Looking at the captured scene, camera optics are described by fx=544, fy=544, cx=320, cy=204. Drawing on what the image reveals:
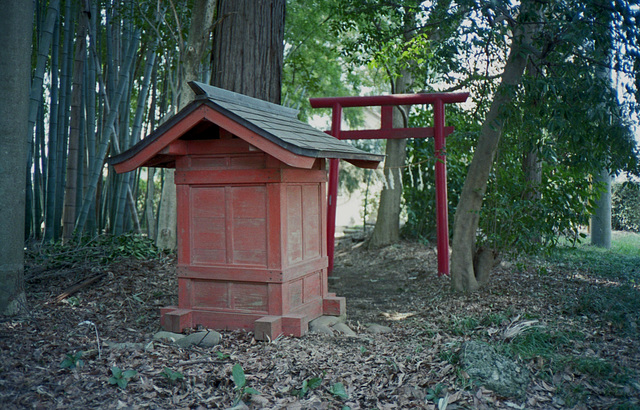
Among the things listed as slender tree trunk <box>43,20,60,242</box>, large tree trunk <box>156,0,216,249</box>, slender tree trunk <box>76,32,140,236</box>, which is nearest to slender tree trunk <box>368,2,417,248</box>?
large tree trunk <box>156,0,216,249</box>

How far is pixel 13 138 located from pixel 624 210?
526 inches

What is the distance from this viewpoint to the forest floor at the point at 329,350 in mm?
3387

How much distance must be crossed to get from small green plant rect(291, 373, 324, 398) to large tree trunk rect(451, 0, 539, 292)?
3.16 meters

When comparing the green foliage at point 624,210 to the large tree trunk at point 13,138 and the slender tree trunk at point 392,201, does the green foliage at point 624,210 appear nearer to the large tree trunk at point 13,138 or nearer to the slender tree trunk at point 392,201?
the slender tree trunk at point 392,201

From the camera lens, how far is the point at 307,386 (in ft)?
11.6

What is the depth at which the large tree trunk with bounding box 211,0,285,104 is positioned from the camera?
5.98 metres

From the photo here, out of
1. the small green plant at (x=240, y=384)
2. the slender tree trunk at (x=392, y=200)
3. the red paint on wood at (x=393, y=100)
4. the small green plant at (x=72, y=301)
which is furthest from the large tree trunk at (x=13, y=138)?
the slender tree trunk at (x=392, y=200)

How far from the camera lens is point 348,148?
530cm

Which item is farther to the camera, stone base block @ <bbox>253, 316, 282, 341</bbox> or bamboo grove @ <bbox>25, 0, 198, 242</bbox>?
bamboo grove @ <bbox>25, 0, 198, 242</bbox>

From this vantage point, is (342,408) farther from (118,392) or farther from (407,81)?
(407,81)

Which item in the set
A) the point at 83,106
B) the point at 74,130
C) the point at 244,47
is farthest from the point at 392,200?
the point at 74,130

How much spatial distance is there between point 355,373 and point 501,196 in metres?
3.24

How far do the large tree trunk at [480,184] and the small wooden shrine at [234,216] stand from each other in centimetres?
173

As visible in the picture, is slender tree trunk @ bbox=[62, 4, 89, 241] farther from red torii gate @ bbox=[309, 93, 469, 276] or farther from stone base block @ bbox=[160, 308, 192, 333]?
stone base block @ bbox=[160, 308, 192, 333]
